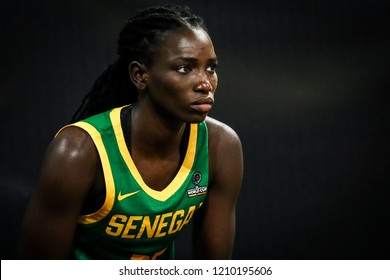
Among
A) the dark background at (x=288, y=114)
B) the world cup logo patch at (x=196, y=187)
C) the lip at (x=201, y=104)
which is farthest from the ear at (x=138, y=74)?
the dark background at (x=288, y=114)

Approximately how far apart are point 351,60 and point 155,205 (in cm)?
106

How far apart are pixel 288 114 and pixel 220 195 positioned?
2.24 ft

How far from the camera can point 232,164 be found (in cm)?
140

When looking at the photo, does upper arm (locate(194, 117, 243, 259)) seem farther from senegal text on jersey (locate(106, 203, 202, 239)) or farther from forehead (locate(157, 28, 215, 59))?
forehead (locate(157, 28, 215, 59))

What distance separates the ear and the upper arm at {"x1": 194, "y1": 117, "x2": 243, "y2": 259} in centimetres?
23

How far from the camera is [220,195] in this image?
4.65 feet

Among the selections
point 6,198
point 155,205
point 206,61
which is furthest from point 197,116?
point 6,198

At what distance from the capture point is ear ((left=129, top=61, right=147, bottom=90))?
1.25m

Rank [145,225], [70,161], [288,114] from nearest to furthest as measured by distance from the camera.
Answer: [70,161] → [145,225] → [288,114]

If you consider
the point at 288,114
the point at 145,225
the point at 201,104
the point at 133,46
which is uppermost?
the point at 133,46

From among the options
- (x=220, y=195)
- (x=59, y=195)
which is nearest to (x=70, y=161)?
(x=59, y=195)

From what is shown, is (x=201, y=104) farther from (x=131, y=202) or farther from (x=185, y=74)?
(x=131, y=202)

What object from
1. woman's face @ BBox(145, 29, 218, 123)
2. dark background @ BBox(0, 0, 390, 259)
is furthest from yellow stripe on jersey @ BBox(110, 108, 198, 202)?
dark background @ BBox(0, 0, 390, 259)

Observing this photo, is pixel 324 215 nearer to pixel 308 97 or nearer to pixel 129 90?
pixel 308 97
